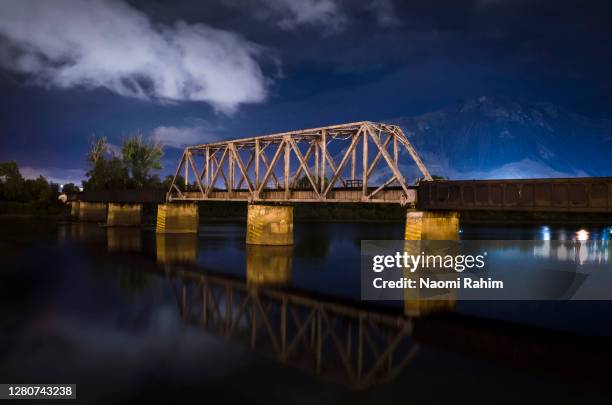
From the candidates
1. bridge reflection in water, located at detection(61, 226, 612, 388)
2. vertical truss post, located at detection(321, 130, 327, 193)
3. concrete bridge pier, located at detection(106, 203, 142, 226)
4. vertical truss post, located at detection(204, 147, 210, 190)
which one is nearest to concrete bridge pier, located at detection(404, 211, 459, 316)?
bridge reflection in water, located at detection(61, 226, 612, 388)

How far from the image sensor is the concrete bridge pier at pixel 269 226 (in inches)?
2152

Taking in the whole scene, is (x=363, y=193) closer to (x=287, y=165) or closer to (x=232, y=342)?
(x=287, y=165)

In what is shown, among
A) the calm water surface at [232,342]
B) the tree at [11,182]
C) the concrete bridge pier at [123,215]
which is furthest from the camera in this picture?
the tree at [11,182]

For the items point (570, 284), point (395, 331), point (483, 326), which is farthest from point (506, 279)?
point (395, 331)

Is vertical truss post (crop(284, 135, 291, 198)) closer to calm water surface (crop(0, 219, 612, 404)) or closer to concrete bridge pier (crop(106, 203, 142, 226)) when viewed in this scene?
calm water surface (crop(0, 219, 612, 404))

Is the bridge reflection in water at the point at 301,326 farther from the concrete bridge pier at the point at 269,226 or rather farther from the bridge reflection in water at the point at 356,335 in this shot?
the concrete bridge pier at the point at 269,226

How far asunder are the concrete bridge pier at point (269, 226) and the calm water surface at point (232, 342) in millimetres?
15254

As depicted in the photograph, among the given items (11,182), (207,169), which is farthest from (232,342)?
(11,182)

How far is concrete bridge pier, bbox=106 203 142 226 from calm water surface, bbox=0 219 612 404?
167 feet

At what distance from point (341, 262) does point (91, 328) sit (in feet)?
92.5

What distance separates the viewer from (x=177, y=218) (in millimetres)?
74500

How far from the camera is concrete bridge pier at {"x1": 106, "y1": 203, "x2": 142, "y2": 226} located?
294 ft

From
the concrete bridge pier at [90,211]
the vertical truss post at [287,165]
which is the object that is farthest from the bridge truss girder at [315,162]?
the concrete bridge pier at [90,211]

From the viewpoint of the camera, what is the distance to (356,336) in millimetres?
20969
